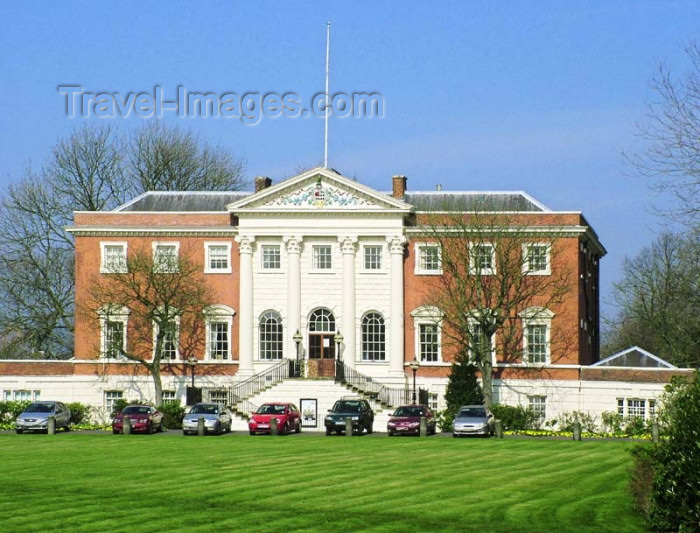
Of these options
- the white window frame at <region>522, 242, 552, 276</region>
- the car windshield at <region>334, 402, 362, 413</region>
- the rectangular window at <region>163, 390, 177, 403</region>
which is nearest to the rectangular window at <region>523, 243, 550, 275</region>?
the white window frame at <region>522, 242, 552, 276</region>

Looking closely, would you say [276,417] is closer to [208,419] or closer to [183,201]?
[208,419]

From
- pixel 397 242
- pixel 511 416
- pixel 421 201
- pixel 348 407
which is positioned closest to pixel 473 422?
pixel 348 407

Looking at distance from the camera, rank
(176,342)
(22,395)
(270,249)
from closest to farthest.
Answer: (270,249) → (176,342) → (22,395)

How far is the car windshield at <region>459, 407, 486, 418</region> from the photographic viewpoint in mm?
55656

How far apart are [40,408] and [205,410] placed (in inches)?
328

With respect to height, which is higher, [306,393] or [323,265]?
[323,265]

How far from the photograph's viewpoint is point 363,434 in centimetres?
5756

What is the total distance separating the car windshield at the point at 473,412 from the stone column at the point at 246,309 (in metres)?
14.6

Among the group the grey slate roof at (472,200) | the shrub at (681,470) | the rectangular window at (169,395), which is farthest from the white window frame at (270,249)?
the shrub at (681,470)

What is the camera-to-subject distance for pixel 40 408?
60219mm

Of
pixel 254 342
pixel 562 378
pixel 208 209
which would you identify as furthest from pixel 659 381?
pixel 208 209

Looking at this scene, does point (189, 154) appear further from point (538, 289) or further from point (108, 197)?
point (538, 289)

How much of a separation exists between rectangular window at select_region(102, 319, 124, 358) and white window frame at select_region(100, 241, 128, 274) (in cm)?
268

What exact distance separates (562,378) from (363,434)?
43.1 ft
